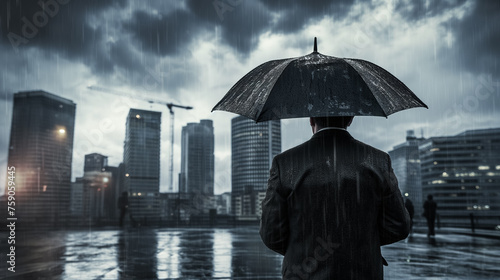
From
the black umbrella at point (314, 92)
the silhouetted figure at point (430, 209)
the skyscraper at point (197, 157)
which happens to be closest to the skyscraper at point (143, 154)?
the skyscraper at point (197, 157)

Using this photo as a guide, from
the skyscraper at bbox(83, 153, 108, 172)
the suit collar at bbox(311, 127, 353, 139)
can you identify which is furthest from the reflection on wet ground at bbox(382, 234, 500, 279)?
the skyscraper at bbox(83, 153, 108, 172)

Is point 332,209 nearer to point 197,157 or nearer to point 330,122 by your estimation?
point 330,122

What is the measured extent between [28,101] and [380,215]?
329ft

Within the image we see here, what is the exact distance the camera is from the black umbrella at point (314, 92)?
2.27m

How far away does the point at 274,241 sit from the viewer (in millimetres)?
2102

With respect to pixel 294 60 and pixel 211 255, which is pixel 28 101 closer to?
pixel 211 255

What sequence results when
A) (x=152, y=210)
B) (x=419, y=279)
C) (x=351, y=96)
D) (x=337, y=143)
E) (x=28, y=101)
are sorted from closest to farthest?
(x=337, y=143) < (x=351, y=96) < (x=419, y=279) < (x=28, y=101) < (x=152, y=210)

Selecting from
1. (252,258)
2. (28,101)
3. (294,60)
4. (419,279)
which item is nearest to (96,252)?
(252,258)

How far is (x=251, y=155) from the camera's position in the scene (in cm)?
16612

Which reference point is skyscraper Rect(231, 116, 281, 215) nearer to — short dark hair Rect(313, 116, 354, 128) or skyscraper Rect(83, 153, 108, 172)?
skyscraper Rect(83, 153, 108, 172)

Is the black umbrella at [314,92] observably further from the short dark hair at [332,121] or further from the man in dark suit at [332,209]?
the man in dark suit at [332,209]

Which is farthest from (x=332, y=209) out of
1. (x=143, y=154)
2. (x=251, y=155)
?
(x=251, y=155)

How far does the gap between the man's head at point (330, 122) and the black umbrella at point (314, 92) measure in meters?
0.06

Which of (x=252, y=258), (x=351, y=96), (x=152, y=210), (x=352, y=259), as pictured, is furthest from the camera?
(x=152, y=210)
